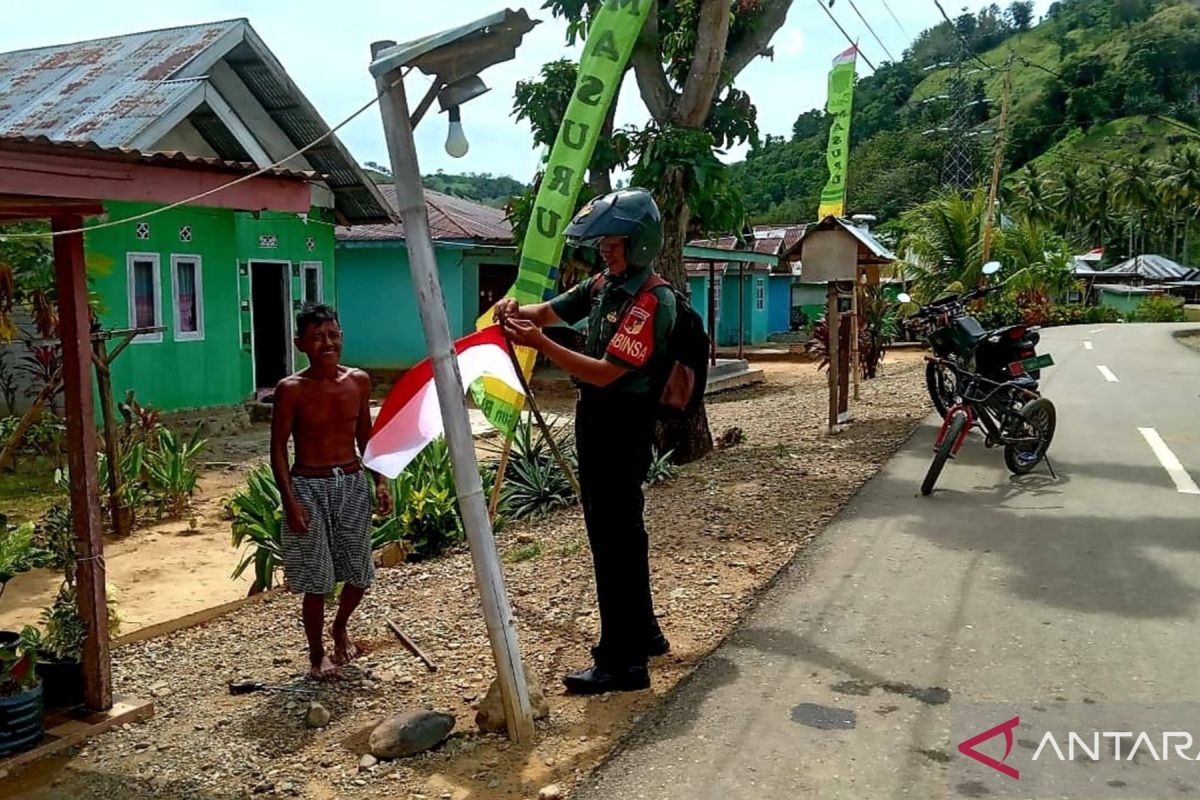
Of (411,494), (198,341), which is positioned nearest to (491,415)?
(411,494)

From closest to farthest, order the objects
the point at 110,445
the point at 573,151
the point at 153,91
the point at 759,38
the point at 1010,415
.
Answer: the point at 573,151 < the point at 110,445 < the point at 1010,415 < the point at 759,38 < the point at 153,91

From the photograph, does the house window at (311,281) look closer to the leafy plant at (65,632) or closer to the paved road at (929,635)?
the paved road at (929,635)

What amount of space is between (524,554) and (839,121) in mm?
8475

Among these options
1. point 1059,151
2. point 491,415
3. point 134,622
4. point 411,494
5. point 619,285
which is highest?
point 1059,151

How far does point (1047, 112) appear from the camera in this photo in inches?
3772

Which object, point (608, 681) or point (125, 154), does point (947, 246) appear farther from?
point (125, 154)

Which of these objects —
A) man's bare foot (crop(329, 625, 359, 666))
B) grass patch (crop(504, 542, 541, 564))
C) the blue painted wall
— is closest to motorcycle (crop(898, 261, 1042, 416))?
grass patch (crop(504, 542, 541, 564))

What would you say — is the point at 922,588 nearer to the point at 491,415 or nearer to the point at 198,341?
the point at 491,415

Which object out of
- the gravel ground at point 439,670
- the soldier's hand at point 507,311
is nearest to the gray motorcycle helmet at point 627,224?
the soldier's hand at point 507,311

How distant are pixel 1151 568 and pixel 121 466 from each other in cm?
778

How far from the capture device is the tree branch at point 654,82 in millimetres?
9633

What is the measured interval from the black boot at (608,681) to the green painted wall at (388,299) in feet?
51.4

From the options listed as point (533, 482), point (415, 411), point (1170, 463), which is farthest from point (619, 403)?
point (1170, 463)

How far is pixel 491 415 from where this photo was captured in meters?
6.12
